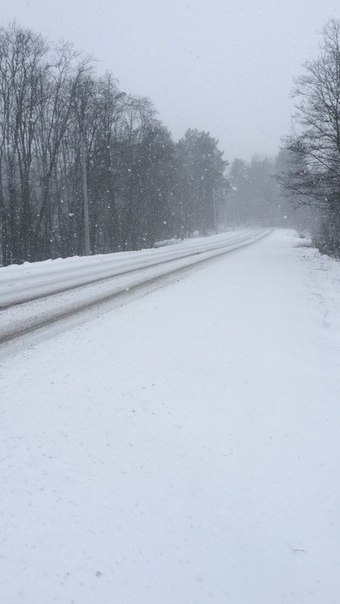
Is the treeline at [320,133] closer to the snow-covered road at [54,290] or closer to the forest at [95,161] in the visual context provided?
the forest at [95,161]

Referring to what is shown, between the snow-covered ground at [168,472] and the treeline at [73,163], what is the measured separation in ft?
63.1

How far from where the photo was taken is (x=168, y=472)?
2.89 meters

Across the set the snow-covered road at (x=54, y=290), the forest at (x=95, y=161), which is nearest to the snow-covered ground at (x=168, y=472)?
the snow-covered road at (x=54, y=290)

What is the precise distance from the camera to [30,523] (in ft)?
7.39

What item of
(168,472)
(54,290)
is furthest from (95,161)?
(168,472)

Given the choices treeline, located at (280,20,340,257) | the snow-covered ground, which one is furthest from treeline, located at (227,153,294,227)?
the snow-covered ground

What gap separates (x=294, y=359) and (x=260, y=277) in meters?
6.53

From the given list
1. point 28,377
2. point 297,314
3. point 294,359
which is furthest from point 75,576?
point 297,314

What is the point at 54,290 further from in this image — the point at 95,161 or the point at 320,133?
the point at 95,161

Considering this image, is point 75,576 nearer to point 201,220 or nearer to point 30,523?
point 30,523

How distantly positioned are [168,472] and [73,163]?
31.0 meters

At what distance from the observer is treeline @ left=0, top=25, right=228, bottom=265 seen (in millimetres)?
24297

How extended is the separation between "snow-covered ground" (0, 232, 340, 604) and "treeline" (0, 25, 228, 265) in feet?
63.1

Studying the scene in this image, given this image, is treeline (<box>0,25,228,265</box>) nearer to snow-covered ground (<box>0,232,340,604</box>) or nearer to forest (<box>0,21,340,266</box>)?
forest (<box>0,21,340,266</box>)
